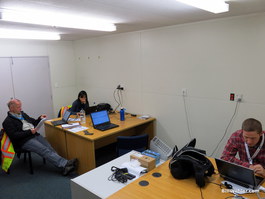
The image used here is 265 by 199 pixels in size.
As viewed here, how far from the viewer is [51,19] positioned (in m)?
2.75

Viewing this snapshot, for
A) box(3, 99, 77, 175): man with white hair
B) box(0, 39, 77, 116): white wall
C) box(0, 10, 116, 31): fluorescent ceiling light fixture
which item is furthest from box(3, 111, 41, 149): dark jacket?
box(0, 39, 77, 116): white wall

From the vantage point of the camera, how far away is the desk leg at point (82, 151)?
3.32m

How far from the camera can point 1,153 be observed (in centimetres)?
360

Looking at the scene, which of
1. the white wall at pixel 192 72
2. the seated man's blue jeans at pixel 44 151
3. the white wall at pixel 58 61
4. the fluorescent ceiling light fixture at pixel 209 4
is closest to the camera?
the fluorescent ceiling light fixture at pixel 209 4

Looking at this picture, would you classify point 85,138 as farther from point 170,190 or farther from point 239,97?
point 239,97

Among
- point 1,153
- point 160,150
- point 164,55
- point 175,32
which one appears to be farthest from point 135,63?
point 1,153

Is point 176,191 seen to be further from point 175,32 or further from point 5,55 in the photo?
point 5,55

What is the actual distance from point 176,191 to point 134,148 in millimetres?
1455

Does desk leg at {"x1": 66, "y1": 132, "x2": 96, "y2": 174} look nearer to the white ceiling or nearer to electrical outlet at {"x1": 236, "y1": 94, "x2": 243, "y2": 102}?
the white ceiling

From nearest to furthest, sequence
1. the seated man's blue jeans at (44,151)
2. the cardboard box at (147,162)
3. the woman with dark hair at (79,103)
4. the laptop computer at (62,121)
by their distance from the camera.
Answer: the cardboard box at (147,162) < the seated man's blue jeans at (44,151) < the laptop computer at (62,121) < the woman with dark hair at (79,103)

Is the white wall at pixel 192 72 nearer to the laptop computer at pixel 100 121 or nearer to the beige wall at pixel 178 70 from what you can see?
the beige wall at pixel 178 70

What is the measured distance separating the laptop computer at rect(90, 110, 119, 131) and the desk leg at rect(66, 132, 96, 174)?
0.38m

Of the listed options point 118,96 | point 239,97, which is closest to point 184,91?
point 239,97

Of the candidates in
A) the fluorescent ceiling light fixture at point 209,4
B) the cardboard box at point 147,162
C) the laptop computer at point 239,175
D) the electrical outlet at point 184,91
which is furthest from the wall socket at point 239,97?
the cardboard box at point 147,162
